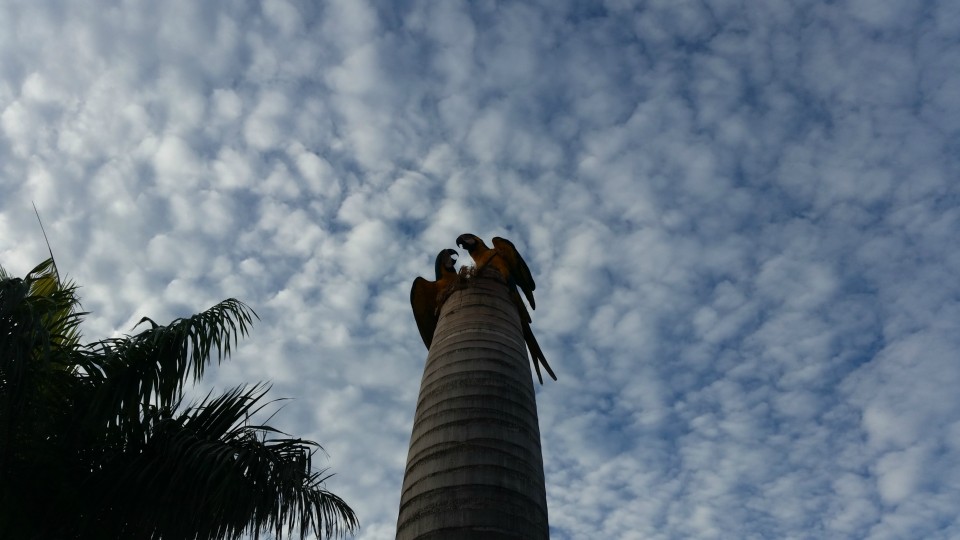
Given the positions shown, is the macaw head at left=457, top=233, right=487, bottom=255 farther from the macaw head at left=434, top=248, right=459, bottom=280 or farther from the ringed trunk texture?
the ringed trunk texture

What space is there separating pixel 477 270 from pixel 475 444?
7.32 feet

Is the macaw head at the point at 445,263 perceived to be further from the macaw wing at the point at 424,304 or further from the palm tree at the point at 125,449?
the palm tree at the point at 125,449

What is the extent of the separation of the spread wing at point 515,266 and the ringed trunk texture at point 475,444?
137 centimetres

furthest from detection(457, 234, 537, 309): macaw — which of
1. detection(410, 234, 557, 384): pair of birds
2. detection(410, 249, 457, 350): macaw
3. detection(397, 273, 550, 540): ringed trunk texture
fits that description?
detection(397, 273, 550, 540): ringed trunk texture

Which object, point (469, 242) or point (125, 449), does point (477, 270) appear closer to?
point (469, 242)

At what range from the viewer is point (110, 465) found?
6219mm

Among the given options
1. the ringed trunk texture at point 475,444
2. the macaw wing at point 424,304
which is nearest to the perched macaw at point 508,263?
the macaw wing at point 424,304

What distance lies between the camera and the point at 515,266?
23.0 feet

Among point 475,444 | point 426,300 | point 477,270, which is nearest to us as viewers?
point 475,444

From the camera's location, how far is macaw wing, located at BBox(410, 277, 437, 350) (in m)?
6.73

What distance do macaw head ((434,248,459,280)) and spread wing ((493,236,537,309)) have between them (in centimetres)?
45

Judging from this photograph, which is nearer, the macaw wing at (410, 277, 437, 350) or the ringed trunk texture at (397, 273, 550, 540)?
the ringed trunk texture at (397, 273, 550, 540)

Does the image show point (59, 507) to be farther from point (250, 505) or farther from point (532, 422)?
point (532, 422)

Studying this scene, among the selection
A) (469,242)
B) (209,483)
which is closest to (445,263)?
(469,242)
